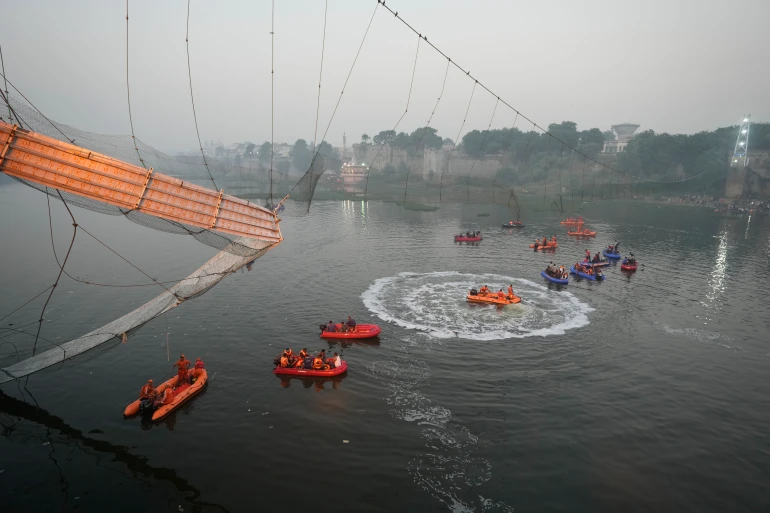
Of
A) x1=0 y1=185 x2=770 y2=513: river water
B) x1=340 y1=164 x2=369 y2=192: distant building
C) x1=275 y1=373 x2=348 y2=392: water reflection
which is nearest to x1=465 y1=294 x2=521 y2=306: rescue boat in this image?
x1=0 y1=185 x2=770 y2=513: river water

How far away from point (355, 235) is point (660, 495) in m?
56.5

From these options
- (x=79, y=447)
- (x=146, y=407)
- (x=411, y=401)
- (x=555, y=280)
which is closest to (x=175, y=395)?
(x=146, y=407)

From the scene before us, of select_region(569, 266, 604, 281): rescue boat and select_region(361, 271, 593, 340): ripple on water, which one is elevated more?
select_region(569, 266, 604, 281): rescue boat

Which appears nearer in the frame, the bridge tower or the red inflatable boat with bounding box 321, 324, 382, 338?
the red inflatable boat with bounding box 321, 324, 382, 338

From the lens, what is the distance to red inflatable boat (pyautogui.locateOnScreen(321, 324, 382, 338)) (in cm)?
2864

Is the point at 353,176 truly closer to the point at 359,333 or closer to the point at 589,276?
the point at 589,276

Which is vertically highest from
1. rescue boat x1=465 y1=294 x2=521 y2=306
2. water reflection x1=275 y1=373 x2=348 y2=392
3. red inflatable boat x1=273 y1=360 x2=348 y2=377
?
rescue boat x1=465 y1=294 x2=521 y2=306

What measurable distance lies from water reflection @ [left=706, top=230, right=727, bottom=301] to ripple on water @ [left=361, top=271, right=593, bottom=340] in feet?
46.8

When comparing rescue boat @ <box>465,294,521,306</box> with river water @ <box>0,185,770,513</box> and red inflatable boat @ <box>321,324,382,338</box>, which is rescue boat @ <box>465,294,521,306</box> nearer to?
river water @ <box>0,185,770,513</box>

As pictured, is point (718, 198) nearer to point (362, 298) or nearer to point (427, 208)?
point (427, 208)

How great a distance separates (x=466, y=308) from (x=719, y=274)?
33.1m

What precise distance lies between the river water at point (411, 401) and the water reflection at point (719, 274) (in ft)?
1.48

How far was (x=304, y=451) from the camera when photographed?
58.0 feet

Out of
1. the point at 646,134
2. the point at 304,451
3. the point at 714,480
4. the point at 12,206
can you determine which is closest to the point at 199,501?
the point at 304,451
